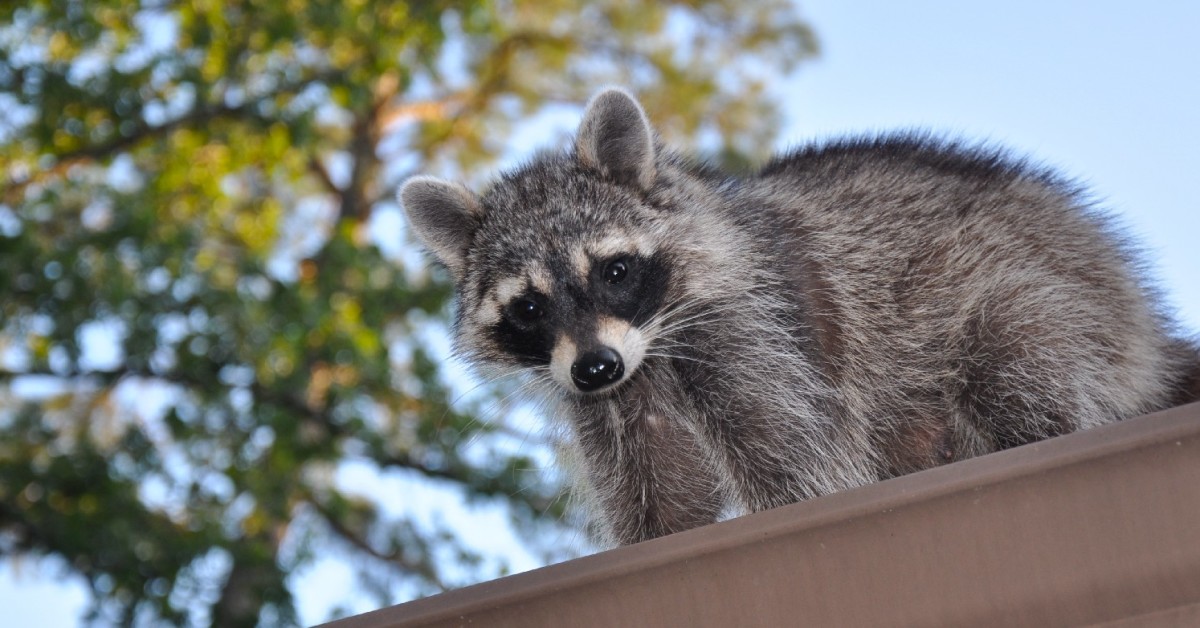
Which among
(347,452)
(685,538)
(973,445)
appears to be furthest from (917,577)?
(347,452)

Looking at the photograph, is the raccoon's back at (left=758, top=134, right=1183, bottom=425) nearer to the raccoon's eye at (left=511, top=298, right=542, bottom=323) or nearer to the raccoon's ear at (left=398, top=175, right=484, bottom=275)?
the raccoon's eye at (left=511, top=298, right=542, bottom=323)

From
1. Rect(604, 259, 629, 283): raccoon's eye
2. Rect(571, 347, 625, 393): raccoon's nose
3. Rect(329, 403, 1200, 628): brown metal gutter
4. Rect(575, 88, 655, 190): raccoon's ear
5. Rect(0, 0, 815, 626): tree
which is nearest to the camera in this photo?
Rect(329, 403, 1200, 628): brown metal gutter

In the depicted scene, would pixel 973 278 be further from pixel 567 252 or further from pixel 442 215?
pixel 442 215

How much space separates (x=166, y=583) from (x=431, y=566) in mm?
1225

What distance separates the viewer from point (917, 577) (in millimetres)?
1446

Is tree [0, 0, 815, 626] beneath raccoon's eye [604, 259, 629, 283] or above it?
beneath

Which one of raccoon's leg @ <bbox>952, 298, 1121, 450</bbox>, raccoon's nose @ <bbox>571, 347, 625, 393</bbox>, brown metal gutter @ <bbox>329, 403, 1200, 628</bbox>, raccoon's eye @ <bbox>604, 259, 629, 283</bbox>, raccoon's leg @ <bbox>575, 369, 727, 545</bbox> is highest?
brown metal gutter @ <bbox>329, 403, 1200, 628</bbox>

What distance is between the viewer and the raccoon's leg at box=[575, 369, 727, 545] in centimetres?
246

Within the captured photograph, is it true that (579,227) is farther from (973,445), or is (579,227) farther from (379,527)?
(379,527)

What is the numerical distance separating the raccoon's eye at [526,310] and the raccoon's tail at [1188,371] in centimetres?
125

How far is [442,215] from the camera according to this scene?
2.72 m

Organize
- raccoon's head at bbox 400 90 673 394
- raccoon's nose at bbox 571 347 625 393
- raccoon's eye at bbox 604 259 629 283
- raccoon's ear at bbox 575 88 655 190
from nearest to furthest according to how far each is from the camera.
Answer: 1. raccoon's nose at bbox 571 347 625 393
2. raccoon's head at bbox 400 90 673 394
3. raccoon's eye at bbox 604 259 629 283
4. raccoon's ear at bbox 575 88 655 190

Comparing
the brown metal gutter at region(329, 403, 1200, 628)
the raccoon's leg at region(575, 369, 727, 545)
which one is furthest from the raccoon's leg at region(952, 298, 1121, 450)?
the brown metal gutter at region(329, 403, 1200, 628)

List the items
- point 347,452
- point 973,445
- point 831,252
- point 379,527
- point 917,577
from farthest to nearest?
1. point 379,527
2. point 347,452
3. point 831,252
4. point 973,445
5. point 917,577
